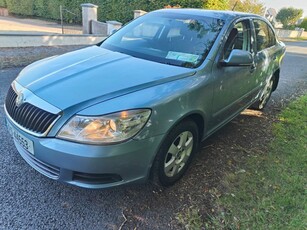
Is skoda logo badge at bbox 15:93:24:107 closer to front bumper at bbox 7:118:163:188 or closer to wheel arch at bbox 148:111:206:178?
front bumper at bbox 7:118:163:188

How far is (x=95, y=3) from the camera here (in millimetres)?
15633

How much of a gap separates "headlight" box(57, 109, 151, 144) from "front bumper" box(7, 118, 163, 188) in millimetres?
45

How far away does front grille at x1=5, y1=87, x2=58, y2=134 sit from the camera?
2078 millimetres

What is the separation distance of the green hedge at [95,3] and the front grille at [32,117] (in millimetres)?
11246

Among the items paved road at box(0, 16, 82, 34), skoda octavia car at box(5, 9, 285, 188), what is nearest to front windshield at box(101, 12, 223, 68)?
skoda octavia car at box(5, 9, 285, 188)

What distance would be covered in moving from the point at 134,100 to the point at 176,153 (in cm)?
79

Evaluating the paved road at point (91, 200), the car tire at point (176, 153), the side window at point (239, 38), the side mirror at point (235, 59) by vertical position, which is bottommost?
the paved road at point (91, 200)

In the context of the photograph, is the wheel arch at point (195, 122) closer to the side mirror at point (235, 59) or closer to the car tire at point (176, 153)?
the car tire at point (176, 153)

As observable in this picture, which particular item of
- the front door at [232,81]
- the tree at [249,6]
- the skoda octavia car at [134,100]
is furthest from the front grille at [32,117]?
the tree at [249,6]

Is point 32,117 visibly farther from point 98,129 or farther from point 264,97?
point 264,97

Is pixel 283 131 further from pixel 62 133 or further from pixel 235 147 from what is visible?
pixel 62 133

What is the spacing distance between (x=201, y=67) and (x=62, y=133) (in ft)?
4.95

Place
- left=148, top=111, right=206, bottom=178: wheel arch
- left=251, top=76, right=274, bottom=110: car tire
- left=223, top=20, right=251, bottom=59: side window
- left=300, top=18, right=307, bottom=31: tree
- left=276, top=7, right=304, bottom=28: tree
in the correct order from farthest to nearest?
1. left=276, top=7, right=304, bottom=28: tree
2. left=300, top=18, right=307, bottom=31: tree
3. left=251, top=76, right=274, bottom=110: car tire
4. left=223, top=20, right=251, bottom=59: side window
5. left=148, top=111, right=206, bottom=178: wheel arch

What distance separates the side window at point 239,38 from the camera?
3137 mm
